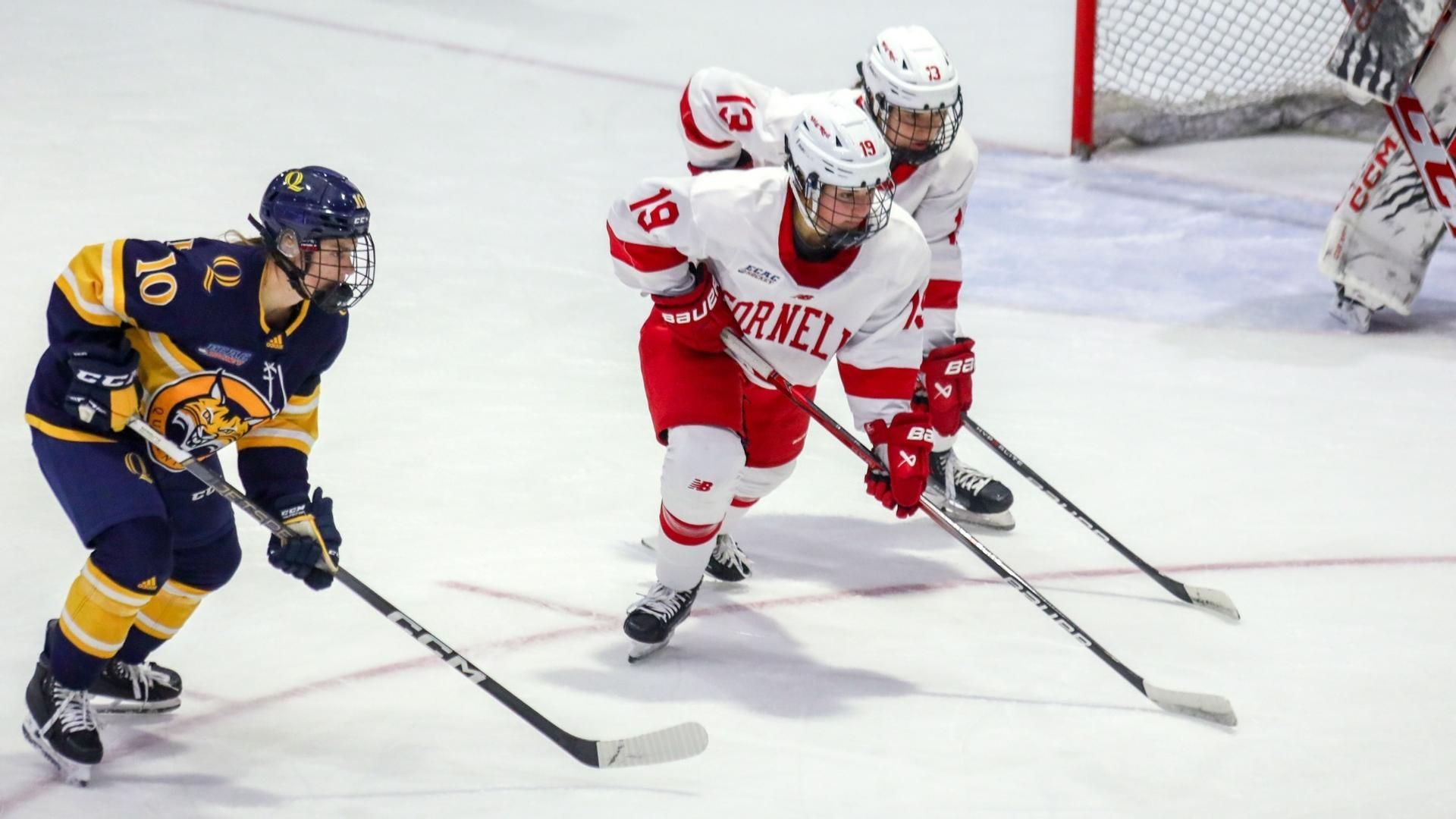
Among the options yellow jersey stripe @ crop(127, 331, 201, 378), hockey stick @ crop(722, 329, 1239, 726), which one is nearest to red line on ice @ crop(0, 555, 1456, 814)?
hockey stick @ crop(722, 329, 1239, 726)

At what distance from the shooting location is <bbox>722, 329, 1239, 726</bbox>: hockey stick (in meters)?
3.16

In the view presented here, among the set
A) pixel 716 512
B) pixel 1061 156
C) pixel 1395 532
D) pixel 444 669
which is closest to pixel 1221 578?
pixel 1395 532

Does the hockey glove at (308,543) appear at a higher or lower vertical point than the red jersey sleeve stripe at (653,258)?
lower

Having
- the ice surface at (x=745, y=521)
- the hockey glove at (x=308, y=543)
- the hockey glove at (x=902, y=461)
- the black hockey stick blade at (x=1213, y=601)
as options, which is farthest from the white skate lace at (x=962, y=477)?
the hockey glove at (x=308, y=543)

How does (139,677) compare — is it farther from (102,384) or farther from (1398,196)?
(1398,196)

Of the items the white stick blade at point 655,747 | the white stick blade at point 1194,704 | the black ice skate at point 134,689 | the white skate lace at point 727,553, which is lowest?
the white skate lace at point 727,553

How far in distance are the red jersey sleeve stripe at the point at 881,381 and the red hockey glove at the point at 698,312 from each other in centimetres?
27

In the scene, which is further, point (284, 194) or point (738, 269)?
point (738, 269)

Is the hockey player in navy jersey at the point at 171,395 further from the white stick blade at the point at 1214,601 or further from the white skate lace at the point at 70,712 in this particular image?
the white stick blade at the point at 1214,601

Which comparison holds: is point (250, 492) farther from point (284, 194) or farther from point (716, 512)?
point (716, 512)

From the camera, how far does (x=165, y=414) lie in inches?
107

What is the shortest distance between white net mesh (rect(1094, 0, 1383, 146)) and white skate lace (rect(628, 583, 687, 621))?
423cm

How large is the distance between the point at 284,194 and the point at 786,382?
43.9 inches

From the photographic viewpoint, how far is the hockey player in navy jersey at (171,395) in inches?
102
